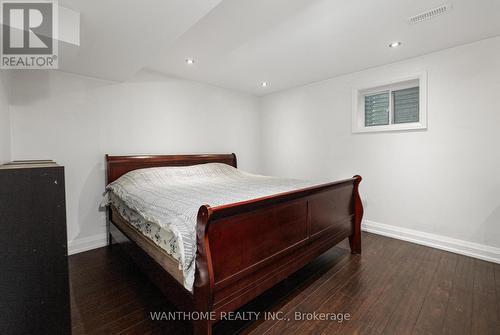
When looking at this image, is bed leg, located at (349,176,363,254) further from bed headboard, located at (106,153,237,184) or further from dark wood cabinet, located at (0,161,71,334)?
dark wood cabinet, located at (0,161,71,334)

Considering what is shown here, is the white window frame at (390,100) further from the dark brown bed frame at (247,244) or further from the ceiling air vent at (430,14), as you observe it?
the dark brown bed frame at (247,244)

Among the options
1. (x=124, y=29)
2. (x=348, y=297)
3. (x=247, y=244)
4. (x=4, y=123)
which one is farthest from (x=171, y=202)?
(x=4, y=123)

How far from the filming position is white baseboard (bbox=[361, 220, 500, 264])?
2.48m

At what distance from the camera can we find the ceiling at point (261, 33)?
167cm

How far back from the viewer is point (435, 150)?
2.80 meters

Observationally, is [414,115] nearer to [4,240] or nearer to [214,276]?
[214,276]

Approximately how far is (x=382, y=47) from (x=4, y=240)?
3575 mm

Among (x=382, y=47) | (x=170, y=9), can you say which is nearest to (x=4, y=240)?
(x=170, y=9)

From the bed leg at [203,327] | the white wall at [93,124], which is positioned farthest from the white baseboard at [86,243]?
the bed leg at [203,327]

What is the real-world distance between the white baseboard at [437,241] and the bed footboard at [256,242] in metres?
1.31

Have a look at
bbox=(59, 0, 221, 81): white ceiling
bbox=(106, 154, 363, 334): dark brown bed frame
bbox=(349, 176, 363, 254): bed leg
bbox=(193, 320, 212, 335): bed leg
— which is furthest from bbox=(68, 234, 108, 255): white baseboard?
bbox=(349, 176, 363, 254): bed leg

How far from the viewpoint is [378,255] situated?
2.60m

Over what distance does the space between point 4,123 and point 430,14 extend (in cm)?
400

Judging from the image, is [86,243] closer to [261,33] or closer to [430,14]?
[261,33]
